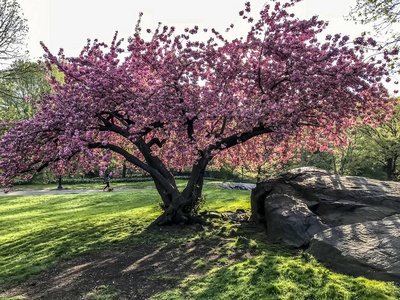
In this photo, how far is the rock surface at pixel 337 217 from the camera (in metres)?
7.23

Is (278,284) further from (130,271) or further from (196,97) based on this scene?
(196,97)

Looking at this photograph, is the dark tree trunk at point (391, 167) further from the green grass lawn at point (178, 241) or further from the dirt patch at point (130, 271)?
the dirt patch at point (130, 271)

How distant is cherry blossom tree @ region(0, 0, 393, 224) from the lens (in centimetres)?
1160

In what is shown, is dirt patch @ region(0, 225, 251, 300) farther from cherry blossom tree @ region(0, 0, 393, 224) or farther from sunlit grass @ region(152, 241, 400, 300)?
cherry blossom tree @ region(0, 0, 393, 224)

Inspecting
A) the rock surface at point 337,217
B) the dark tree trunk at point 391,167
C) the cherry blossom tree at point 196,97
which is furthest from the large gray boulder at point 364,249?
the dark tree trunk at point 391,167

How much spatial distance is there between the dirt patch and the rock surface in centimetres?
252

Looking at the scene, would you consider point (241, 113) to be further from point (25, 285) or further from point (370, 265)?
point (25, 285)

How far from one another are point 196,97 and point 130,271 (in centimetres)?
837

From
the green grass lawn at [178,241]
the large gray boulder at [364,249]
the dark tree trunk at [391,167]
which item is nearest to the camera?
the green grass lawn at [178,241]

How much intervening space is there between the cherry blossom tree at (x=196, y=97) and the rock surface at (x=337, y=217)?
7.92ft

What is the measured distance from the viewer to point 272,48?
39.7ft

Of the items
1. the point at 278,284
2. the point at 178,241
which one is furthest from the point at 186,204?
the point at 278,284

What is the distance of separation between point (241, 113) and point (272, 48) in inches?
145

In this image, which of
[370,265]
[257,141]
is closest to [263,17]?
[257,141]
